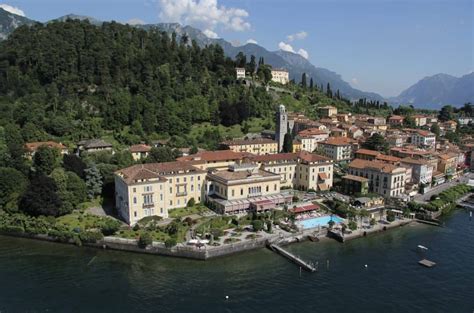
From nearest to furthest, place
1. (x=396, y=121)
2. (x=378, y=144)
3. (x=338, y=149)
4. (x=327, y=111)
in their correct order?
(x=378, y=144) → (x=338, y=149) → (x=327, y=111) → (x=396, y=121)

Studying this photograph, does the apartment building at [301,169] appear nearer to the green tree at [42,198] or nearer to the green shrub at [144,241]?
the green shrub at [144,241]

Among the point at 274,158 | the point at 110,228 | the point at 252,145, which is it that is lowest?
the point at 110,228

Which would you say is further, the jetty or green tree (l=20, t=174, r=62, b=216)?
green tree (l=20, t=174, r=62, b=216)

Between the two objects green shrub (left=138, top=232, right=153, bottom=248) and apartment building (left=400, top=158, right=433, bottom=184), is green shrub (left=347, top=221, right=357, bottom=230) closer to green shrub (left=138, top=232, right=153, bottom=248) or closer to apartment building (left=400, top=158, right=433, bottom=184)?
green shrub (left=138, top=232, right=153, bottom=248)

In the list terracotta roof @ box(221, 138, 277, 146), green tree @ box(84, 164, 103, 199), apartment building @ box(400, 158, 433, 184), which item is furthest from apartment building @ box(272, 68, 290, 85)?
green tree @ box(84, 164, 103, 199)

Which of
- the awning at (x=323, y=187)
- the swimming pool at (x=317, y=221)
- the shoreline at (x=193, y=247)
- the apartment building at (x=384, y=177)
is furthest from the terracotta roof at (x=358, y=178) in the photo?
the shoreline at (x=193, y=247)

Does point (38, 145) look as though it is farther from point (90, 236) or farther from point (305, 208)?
point (305, 208)

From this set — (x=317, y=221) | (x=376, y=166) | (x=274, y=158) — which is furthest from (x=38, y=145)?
(x=376, y=166)
